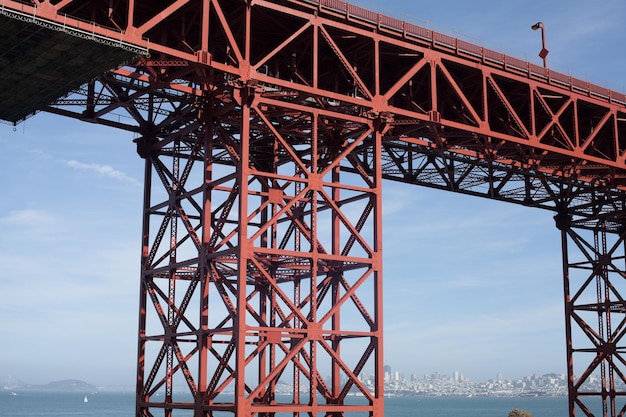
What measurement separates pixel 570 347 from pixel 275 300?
2514 cm

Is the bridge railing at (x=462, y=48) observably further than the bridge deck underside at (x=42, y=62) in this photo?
Yes

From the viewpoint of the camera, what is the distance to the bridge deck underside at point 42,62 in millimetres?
30359

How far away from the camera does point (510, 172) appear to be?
52.2 m

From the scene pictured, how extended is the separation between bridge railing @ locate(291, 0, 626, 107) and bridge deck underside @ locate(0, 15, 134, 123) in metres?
9.92

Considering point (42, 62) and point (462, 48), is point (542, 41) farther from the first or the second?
point (42, 62)

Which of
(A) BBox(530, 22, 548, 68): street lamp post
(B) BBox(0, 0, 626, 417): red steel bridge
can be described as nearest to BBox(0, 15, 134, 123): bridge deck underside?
(B) BBox(0, 0, 626, 417): red steel bridge

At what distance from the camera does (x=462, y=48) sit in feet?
144

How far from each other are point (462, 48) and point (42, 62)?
822 inches

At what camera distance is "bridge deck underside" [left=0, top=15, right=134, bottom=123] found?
3036cm

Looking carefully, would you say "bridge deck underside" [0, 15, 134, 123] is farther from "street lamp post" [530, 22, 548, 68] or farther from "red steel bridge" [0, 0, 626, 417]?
"street lamp post" [530, 22, 548, 68]

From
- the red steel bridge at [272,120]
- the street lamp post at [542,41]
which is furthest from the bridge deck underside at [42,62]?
the street lamp post at [542,41]

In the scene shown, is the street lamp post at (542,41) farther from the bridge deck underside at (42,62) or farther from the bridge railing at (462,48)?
the bridge deck underside at (42,62)

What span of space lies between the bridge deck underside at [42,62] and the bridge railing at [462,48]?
9.92 metres

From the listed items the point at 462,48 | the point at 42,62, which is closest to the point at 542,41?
the point at 462,48
